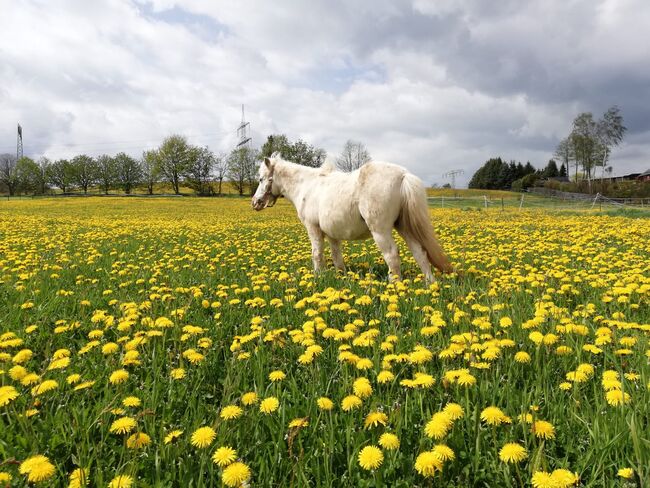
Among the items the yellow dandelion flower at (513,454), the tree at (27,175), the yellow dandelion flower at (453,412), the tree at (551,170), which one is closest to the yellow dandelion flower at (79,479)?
the yellow dandelion flower at (453,412)

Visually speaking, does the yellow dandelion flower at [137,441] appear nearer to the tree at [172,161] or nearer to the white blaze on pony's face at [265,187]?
the white blaze on pony's face at [265,187]

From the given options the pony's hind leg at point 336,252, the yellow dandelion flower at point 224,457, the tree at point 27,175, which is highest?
the tree at point 27,175

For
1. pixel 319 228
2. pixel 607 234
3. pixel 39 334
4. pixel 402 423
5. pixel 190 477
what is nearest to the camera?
pixel 190 477

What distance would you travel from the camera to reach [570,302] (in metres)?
4.32

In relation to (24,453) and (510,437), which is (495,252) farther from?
(24,453)

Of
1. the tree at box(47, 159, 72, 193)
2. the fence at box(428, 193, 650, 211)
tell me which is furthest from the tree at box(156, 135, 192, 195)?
the fence at box(428, 193, 650, 211)

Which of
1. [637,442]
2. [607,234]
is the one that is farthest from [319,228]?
[607,234]

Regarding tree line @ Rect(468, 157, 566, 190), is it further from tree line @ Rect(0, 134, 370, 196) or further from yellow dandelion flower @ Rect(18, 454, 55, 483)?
yellow dandelion flower @ Rect(18, 454, 55, 483)

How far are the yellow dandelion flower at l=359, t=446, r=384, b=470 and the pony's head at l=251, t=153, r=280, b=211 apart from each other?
7.02 m

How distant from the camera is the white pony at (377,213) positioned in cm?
573

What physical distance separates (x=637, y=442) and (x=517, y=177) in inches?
5195

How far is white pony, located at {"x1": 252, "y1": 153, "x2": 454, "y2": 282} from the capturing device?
18.8 feet

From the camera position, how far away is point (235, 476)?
1575mm

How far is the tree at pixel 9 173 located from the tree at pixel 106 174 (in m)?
19.2
